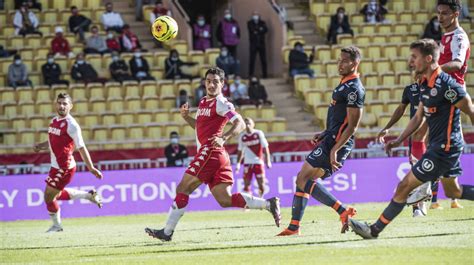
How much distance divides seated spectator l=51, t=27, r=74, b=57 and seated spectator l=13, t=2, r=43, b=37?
100 cm

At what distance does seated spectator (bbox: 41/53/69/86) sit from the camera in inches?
1222

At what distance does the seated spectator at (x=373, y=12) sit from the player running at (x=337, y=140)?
20936 millimetres

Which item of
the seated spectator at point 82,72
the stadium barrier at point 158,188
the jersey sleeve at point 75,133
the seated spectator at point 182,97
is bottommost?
the stadium barrier at point 158,188

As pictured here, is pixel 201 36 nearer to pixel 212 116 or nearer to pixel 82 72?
pixel 82 72

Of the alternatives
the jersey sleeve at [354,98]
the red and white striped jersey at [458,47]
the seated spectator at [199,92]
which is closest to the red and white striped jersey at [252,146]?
the seated spectator at [199,92]

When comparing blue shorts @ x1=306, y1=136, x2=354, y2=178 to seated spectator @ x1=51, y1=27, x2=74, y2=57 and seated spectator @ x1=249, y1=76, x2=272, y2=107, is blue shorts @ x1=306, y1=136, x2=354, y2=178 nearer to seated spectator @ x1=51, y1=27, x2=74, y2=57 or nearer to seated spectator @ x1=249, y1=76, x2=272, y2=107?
seated spectator @ x1=249, y1=76, x2=272, y2=107

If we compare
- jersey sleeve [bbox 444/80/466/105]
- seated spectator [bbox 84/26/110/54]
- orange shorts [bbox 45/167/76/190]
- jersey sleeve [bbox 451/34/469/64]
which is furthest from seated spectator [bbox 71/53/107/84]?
jersey sleeve [bbox 444/80/466/105]

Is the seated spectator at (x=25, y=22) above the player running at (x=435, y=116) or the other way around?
above

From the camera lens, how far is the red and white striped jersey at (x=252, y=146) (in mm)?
24969

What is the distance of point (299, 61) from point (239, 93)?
2.37 meters

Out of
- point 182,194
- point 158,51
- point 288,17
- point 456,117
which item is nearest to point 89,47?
point 158,51

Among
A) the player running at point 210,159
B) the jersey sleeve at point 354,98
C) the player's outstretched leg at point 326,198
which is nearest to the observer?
the jersey sleeve at point 354,98

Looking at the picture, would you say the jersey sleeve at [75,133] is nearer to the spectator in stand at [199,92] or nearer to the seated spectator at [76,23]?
the spectator in stand at [199,92]

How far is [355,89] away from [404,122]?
54.9ft
